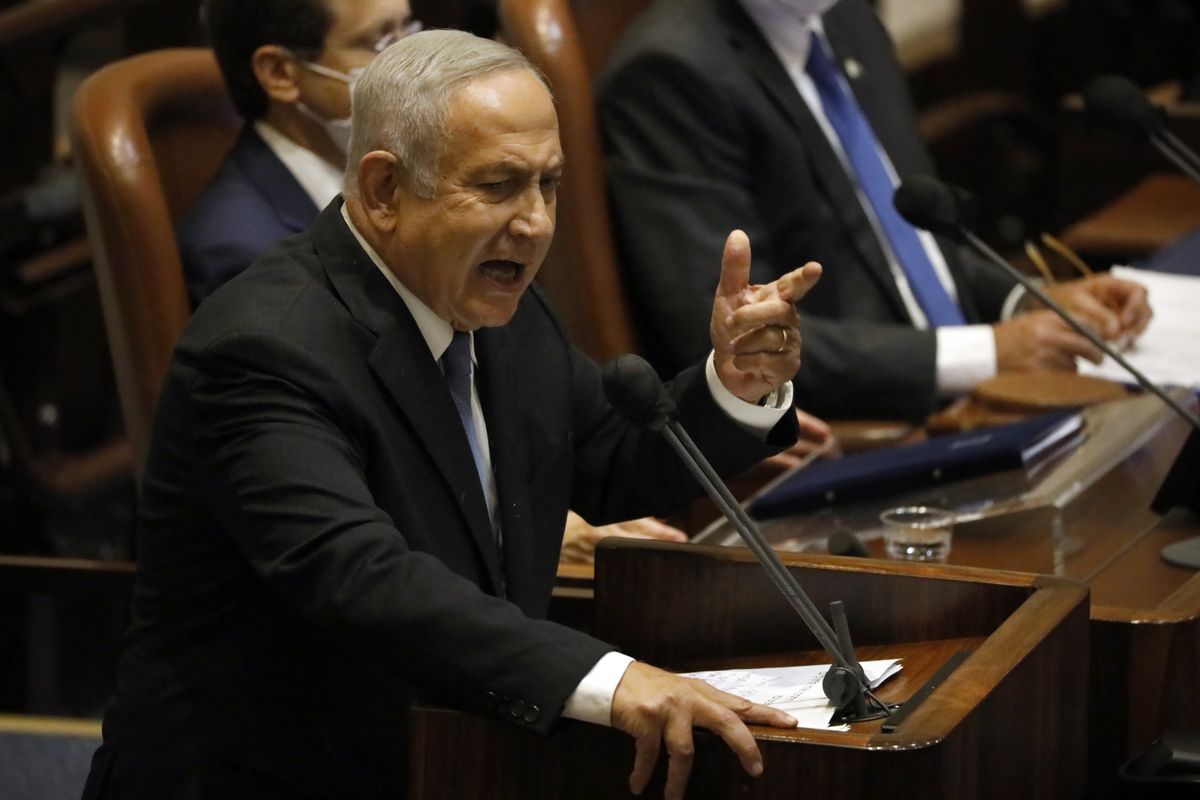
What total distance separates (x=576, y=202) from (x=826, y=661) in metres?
1.06

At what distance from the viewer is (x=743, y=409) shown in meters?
1.71

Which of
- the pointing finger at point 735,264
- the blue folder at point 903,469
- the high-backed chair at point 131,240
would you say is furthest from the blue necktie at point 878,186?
the pointing finger at point 735,264

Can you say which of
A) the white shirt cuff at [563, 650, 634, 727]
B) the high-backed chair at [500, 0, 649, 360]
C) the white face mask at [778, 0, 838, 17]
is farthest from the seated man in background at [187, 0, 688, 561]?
the white shirt cuff at [563, 650, 634, 727]

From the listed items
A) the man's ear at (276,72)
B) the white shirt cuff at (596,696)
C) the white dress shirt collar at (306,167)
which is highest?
the man's ear at (276,72)

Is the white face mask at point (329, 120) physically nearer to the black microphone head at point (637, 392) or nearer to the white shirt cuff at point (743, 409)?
the white shirt cuff at point (743, 409)

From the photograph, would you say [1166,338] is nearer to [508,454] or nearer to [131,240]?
[508,454]

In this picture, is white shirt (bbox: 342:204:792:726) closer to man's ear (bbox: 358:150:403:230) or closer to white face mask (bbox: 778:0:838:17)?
man's ear (bbox: 358:150:403:230)

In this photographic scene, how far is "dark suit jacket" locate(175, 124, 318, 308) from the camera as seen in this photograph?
205 centimetres

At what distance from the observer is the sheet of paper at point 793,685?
1.41 m

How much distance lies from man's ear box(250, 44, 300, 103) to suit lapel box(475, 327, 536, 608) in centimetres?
61

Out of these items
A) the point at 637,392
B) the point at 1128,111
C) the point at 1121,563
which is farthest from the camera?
the point at 1128,111

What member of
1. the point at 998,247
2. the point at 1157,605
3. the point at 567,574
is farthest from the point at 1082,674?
the point at 998,247

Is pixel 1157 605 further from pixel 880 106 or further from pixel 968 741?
pixel 880 106

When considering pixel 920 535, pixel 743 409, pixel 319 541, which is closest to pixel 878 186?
pixel 920 535
